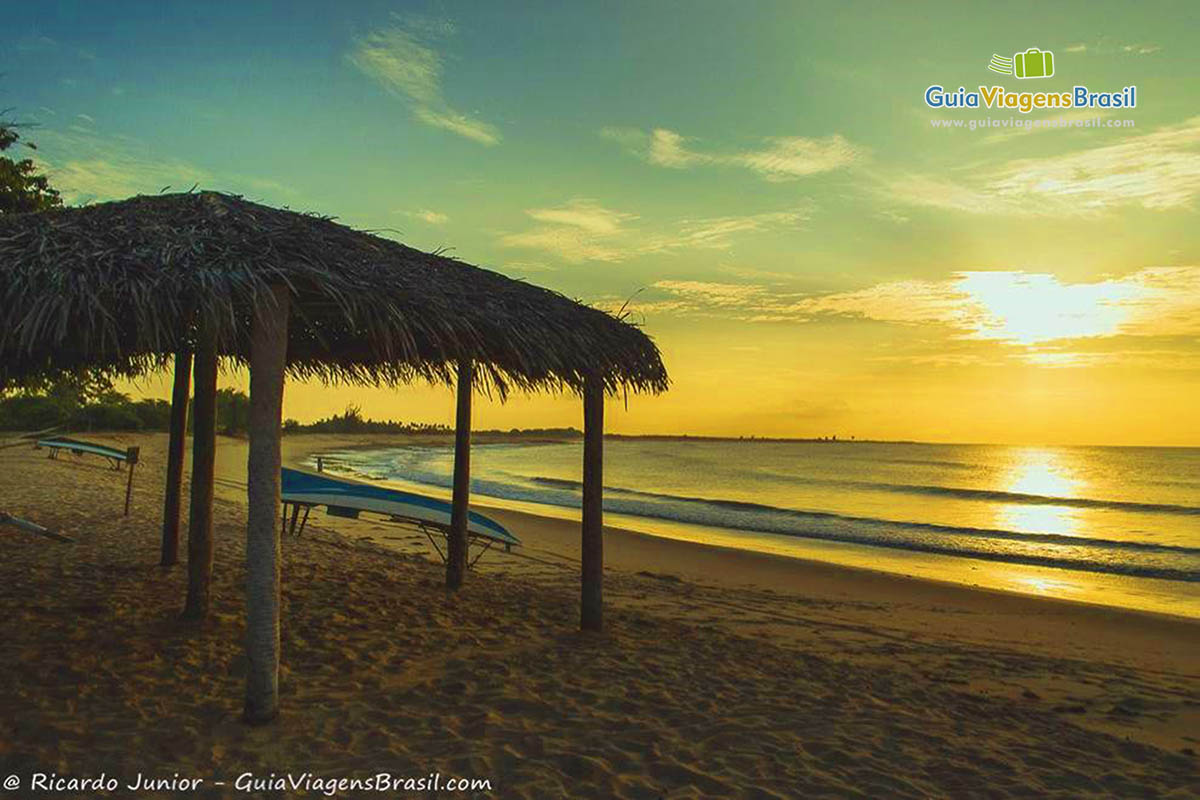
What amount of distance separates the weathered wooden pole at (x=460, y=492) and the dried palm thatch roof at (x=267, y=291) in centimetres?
66

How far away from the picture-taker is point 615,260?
13.8m

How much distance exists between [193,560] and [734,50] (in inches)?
351

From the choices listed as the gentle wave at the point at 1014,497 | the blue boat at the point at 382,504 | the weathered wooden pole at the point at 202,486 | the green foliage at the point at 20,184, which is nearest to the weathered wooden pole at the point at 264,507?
the weathered wooden pole at the point at 202,486

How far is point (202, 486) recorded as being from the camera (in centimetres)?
614

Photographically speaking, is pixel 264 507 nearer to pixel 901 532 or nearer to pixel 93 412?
pixel 901 532

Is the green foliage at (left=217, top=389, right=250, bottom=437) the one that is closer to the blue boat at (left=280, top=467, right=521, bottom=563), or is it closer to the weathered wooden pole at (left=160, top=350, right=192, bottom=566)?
the blue boat at (left=280, top=467, right=521, bottom=563)

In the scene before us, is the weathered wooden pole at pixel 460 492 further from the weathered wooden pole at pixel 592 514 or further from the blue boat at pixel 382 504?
the weathered wooden pole at pixel 592 514

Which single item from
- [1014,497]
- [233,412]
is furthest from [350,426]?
[1014,497]

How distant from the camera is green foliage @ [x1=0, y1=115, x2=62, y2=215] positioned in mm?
10352

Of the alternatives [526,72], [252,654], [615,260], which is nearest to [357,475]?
[615,260]

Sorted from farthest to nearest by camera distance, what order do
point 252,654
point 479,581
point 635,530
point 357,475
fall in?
1. point 357,475
2. point 635,530
3. point 479,581
4. point 252,654

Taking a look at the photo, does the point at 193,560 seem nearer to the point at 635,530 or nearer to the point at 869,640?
the point at 869,640

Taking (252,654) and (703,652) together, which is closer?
(252,654)

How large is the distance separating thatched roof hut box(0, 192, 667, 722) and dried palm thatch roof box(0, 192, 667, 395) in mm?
12
